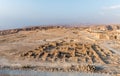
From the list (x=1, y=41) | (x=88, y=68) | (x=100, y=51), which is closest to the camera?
(x=88, y=68)

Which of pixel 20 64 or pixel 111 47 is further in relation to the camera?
pixel 111 47

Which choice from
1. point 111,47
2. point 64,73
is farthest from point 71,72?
point 111,47

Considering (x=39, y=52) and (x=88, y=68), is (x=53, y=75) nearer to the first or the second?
(x=88, y=68)

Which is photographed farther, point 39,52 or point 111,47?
point 111,47

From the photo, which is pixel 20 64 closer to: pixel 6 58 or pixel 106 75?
pixel 6 58

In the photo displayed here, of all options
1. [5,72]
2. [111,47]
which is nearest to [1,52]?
[5,72]

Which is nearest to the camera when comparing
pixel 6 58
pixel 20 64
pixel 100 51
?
pixel 20 64

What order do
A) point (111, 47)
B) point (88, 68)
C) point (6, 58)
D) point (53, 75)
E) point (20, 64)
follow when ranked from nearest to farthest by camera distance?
point (53, 75), point (88, 68), point (20, 64), point (6, 58), point (111, 47)

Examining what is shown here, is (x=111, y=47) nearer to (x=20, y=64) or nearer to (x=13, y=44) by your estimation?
(x=13, y=44)

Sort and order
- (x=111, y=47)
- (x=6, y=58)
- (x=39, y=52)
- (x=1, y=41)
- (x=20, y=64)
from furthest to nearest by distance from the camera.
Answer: (x=1, y=41)
(x=111, y=47)
(x=39, y=52)
(x=6, y=58)
(x=20, y=64)
